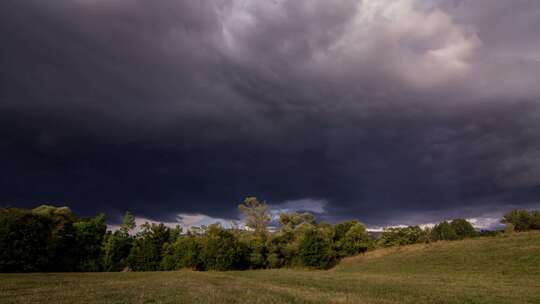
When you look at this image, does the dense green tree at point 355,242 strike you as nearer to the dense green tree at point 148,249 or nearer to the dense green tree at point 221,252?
the dense green tree at point 221,252

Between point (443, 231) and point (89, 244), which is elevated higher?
point (443, 231)

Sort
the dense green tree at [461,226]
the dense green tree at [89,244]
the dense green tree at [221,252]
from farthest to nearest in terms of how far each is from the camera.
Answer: the dense green tree at [461,226], the dense green tree at [89,244], the dense green tree at [221,252]

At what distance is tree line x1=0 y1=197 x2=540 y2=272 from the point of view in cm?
8150

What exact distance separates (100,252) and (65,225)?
37.9 feet

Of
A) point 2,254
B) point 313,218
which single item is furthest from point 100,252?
point 313,218

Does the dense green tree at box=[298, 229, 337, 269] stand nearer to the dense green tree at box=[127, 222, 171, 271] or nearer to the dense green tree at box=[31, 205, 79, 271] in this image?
the dense green tree at box=[127, 222, 171, 271]

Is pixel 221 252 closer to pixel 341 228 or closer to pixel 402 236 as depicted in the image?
pixel 341 228

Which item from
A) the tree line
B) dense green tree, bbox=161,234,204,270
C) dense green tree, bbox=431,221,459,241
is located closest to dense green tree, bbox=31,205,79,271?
the tree line

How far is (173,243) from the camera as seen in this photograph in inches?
4082

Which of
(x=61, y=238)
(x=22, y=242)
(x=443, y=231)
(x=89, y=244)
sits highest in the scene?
(x=443, y=231)

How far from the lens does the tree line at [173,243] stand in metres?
81.5

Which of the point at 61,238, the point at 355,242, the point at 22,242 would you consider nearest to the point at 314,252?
the point at 355,242

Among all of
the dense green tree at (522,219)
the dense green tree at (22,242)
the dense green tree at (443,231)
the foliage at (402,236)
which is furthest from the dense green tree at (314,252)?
the dense green tree at (22,242)

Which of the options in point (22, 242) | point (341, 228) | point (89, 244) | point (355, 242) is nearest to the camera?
point (22, 242)
